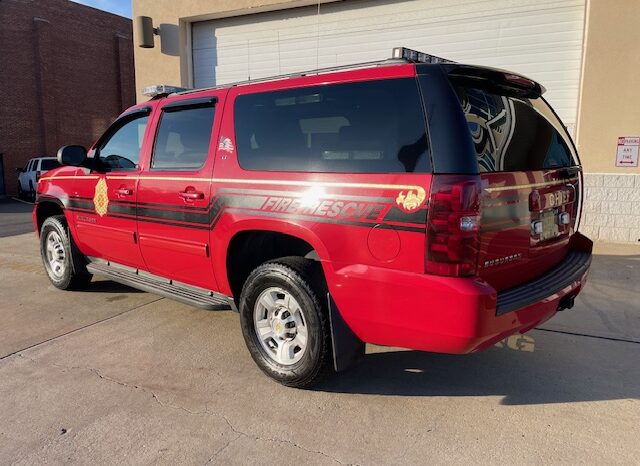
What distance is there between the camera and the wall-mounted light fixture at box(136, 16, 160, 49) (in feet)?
34.8

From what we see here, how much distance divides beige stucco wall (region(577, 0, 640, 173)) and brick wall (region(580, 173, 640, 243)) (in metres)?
0.17

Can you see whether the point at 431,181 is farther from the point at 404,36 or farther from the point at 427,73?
the point at 404,36

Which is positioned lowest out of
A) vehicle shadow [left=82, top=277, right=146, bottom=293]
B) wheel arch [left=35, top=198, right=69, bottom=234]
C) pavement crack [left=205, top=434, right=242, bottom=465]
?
pavement crack [left=205, top=434, right=242, bottom=465]

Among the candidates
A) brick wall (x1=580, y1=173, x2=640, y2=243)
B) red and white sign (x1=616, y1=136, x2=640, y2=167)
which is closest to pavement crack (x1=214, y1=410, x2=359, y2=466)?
brick wall (x1=580, y1=173, x2=640, y2=243)

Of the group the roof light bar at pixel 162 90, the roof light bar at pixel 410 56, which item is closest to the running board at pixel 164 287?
the roof light bar at pixel 162 90

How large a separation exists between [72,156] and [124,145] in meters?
0.51

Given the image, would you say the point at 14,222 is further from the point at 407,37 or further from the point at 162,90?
the point at 407,37

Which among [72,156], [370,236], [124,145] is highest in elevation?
[124,145]

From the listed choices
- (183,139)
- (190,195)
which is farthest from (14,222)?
(190,195)

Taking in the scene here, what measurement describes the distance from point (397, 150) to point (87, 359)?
285 centimetres

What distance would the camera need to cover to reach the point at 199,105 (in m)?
Result: 3.90

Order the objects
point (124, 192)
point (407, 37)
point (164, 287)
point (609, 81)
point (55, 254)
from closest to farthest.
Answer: point (164, 287)
point (124, 192)
point (55, 254)
point (609, 81)
point (407, 37)

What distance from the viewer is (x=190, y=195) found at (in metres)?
3.73

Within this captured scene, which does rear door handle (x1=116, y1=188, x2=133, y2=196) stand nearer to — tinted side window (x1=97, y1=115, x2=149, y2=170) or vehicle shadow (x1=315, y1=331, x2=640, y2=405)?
tinted side window (x1=97, y1=115, x2=149, y2=170)
